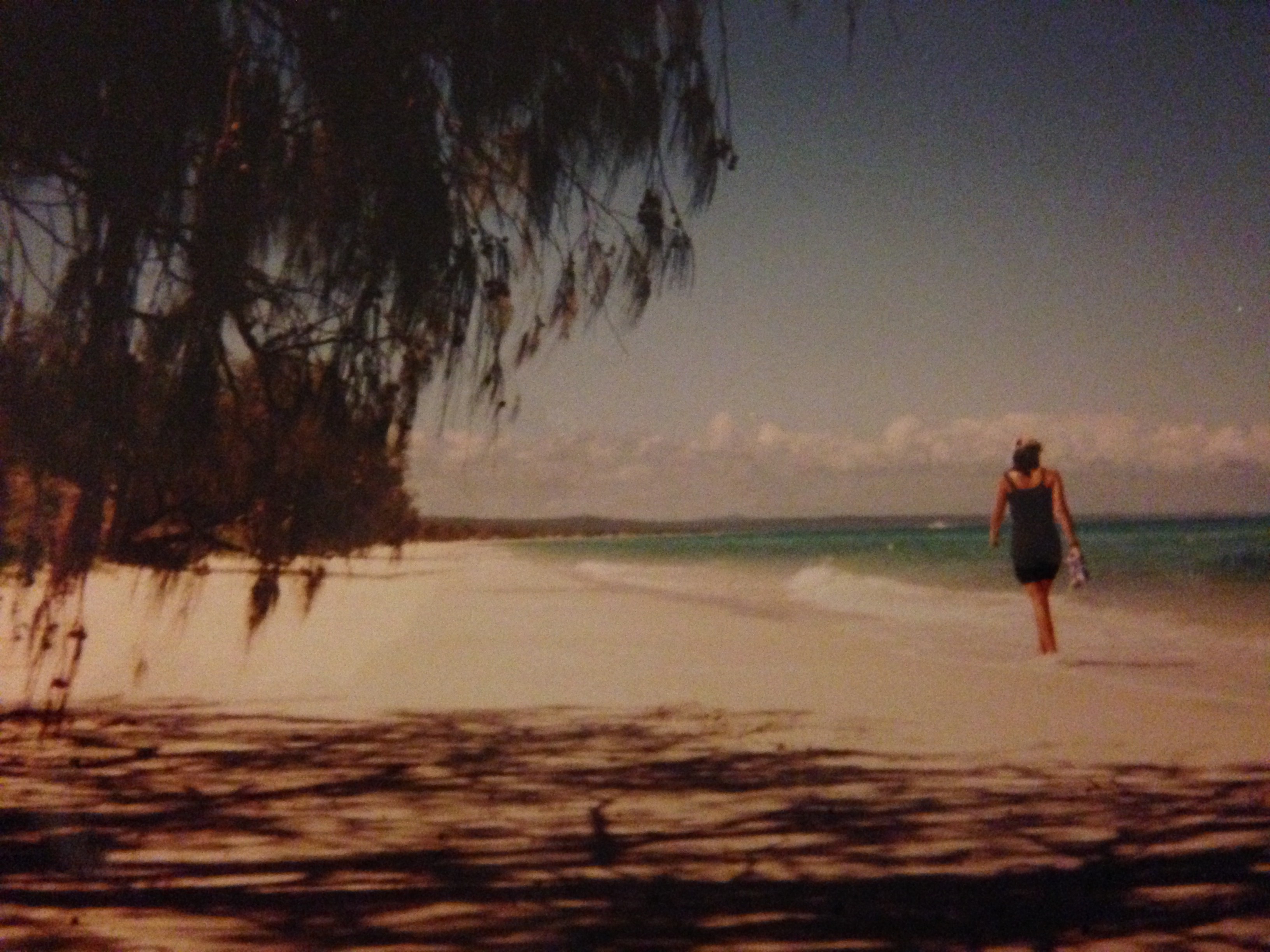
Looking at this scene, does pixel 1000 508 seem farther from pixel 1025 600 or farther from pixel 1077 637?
pixel 1025 600

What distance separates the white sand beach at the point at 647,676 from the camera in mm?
5355

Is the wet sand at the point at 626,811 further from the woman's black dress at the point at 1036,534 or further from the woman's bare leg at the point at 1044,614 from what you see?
the woman's black dress at the point at 1036,534

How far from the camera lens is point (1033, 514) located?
7.70 metres

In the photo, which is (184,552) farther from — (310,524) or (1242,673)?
(1242,673)

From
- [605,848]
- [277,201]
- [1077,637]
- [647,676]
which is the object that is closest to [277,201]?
[277,201]

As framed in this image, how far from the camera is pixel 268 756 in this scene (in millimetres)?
5176

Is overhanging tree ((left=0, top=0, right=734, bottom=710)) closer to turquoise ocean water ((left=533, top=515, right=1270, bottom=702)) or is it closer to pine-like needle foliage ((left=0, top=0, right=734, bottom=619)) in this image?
pine-like needle foliage ((left=0, top=0, right=734, bottom=619))

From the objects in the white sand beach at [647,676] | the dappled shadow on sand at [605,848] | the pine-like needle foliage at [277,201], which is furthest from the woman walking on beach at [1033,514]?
the pine-like needle foliage at [277,201]

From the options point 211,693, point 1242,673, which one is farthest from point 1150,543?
point 211,693

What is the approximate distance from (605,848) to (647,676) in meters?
4.58

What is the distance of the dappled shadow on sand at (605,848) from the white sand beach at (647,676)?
0.59m

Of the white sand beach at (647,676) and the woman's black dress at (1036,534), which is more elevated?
the woman's black dress at (1036,534)

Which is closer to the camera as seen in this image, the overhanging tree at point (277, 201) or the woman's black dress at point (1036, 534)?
the overhanging tree at point (277, 201)

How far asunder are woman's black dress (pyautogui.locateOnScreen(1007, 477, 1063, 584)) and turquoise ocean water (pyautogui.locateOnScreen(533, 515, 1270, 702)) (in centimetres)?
100
